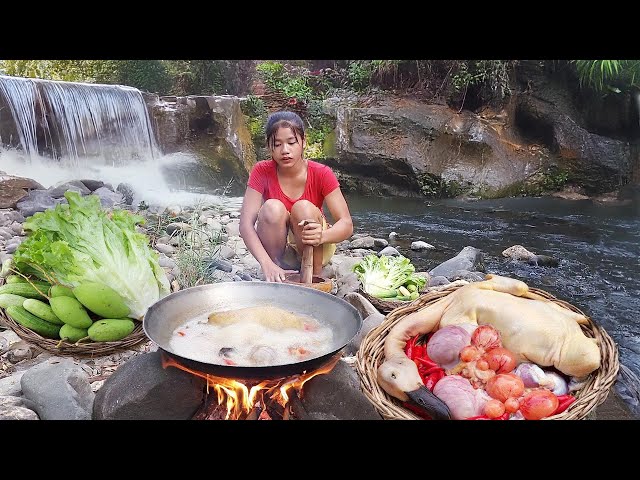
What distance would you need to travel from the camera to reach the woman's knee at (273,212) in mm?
1794

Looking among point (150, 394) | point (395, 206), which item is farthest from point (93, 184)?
point (395, 206)

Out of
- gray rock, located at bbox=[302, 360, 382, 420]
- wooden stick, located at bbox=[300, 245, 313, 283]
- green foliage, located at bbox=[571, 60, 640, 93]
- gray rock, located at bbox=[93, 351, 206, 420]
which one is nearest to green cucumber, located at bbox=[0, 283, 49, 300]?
gray rock, located at bbox=[93, 351, 206, 420]

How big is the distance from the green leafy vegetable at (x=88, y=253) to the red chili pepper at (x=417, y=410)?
871 mm

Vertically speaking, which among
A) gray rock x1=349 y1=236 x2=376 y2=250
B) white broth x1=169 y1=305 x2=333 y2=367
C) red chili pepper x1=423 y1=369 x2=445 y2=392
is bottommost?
red chili pepper x1=423 y1=369 x2=445 y2=392

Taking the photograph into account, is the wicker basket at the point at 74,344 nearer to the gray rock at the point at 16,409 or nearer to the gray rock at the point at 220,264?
the gray rock at the point at 16,409

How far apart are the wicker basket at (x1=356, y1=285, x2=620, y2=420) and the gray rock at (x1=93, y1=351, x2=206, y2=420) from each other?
0.45 m

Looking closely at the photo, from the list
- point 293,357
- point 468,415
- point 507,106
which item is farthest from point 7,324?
point 507,106

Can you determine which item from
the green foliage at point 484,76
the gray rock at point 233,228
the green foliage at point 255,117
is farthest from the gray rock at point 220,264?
the green foliage at point 484,76

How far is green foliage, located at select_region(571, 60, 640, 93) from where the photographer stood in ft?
5.37

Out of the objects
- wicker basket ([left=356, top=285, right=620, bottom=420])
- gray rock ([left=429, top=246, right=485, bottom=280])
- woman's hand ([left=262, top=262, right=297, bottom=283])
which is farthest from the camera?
gray rock ([left=429, top=246, right=485, bottom=280])

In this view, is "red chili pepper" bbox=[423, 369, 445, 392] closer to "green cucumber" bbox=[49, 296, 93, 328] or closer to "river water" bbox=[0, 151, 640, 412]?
"river water" bbox=[0, 151, 640, 412]

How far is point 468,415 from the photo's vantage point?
48.7 inches
